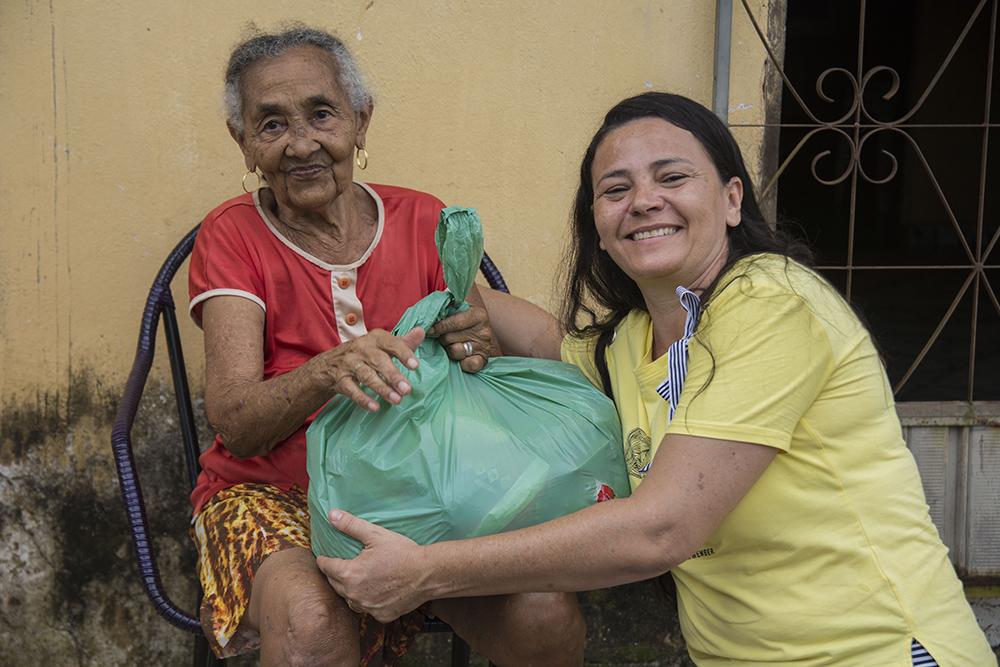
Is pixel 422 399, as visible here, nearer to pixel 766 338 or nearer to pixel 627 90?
pixel 766 338

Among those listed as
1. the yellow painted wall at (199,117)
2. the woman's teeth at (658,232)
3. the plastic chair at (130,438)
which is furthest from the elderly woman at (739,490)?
the yellow painted wall at (199,117)

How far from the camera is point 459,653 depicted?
246 centimetres

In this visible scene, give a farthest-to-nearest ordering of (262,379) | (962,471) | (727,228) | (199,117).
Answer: (962,471)
(199,117)
(262,379)
(727,228)

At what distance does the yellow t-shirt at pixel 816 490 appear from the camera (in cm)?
158

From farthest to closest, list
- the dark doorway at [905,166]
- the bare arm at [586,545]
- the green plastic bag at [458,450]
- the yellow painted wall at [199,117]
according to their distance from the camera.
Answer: the dark doorway at [905,166], the yellow painted wall at [199,117], the green plastic bag at [458,450], the bare arm at [586,545]

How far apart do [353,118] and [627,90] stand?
0.88m

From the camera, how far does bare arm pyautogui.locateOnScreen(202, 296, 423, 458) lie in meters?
1.75

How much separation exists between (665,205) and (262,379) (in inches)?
35.1

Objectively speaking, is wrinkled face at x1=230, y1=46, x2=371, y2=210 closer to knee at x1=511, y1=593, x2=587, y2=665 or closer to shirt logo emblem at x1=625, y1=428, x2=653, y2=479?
shirt logo emblem at x1=625, y1=428, x2=653, y2=479

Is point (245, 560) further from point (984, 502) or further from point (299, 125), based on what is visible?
point (984, 502)

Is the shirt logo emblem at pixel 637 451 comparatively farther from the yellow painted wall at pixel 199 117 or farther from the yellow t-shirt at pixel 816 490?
the yellow painted wall at pixel 199 117

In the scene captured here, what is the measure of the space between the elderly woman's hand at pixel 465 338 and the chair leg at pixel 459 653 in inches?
32.2

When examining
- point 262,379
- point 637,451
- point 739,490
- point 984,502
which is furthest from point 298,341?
point 984,502

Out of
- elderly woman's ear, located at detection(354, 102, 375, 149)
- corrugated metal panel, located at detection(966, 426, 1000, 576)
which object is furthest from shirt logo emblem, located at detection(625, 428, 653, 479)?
corrugated metal panel, located at detection(966, 426, 1000, 576)
